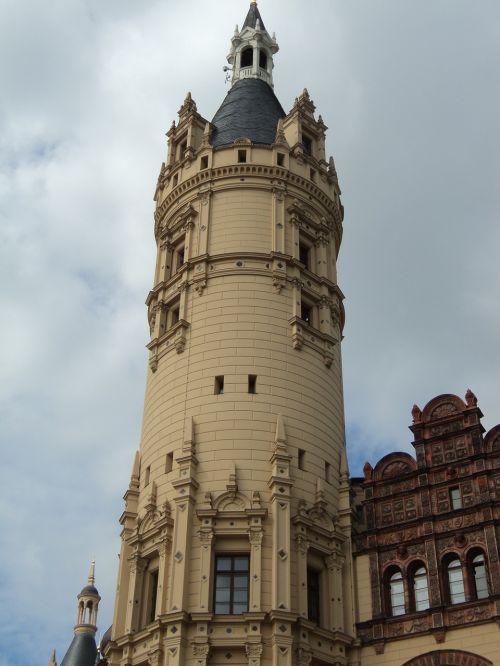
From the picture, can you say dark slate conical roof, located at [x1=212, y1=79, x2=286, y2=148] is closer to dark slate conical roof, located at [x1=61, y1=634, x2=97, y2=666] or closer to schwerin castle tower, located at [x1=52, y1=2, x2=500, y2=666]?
schwerin castle tower, located at [x1=52, y1=2, x2=500, y2=666]

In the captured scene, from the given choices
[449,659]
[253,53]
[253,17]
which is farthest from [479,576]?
[253,17]

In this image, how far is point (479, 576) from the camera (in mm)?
35969

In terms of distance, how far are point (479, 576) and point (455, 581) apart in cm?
101

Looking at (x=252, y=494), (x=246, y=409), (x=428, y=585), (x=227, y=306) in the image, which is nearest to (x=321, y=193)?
(x=227, y=306)

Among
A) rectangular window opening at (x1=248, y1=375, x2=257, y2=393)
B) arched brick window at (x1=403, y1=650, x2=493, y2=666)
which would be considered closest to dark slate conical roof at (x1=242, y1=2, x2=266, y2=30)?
rectangular window opening at (x1=248, y1=375, x2=257, y2=393)

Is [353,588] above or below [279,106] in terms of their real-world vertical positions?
below

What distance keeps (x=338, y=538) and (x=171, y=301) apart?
49.4 ft

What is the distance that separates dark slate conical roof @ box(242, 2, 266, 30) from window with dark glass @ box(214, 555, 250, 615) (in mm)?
42638

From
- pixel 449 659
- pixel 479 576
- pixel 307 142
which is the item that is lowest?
pixel 449 659

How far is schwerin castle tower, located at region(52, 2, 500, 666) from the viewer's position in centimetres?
3550

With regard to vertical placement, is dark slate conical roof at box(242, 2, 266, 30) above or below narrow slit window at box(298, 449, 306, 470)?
above

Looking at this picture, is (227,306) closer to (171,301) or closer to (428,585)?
(171,301)

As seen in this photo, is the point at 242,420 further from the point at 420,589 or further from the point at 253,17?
the point at 253,17

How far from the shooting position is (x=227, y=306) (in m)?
43.8
